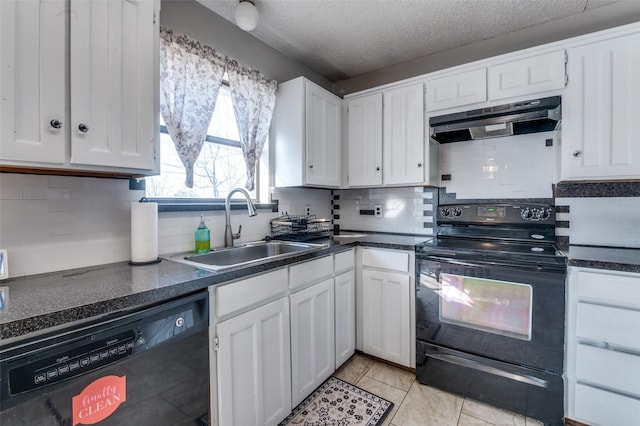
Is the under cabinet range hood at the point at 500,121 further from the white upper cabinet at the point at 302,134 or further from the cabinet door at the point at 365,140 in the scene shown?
the white upper cabinet at the point at 302,134

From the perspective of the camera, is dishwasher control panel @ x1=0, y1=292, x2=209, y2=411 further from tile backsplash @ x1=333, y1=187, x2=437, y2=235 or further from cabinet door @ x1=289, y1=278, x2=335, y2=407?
tile backsplash @ x1=333, y1=187, x2=437, y2=235

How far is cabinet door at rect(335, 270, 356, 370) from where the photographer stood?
6.94 ft

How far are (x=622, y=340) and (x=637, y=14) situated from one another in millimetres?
2120

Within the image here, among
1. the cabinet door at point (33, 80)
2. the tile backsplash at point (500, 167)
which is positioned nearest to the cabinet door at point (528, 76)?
the tile backsplash at point (500, 167)

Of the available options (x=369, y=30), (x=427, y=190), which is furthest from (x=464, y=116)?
(x=369, y=30)

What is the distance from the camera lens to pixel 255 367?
4.68 feet

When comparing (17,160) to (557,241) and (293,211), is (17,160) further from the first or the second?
(557,241)

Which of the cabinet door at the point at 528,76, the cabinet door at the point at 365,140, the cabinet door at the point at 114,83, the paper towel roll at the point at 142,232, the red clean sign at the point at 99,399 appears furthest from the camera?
the cabinet door at the point at 365,140

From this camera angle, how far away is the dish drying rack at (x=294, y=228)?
227 cm

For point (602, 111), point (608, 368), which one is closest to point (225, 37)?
point (602, 111)

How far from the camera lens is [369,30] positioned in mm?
2230

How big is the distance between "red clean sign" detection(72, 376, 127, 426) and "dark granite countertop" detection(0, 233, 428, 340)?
22 centimetres

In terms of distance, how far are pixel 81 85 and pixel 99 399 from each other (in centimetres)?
111

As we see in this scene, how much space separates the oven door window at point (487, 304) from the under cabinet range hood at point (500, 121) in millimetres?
1053
